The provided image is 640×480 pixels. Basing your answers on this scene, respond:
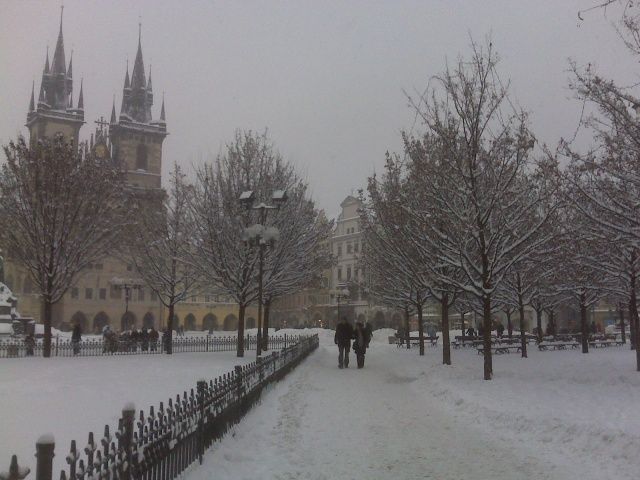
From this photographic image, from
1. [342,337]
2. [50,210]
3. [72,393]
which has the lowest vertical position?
[72,393]

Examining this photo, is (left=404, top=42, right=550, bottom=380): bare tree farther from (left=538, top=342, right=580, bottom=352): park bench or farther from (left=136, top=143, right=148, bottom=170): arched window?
(left=136, top=143, right=148, bottom=170): arched window

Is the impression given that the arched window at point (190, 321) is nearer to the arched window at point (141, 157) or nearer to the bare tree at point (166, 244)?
the arched window at point (141, 157)

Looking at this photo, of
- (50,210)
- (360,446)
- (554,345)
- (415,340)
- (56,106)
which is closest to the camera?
(360,446)

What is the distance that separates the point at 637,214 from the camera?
13500 mm

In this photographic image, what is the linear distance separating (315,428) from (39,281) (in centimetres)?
2042

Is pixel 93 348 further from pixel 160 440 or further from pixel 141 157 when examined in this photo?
pixel 141 157

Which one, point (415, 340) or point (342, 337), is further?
point (415, 340)

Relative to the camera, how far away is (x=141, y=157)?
92.9 metres

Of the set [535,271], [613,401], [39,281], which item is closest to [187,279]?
[39,281]

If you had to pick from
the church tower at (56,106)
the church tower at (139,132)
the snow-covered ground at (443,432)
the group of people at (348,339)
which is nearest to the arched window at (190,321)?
the church tower at (139,132)

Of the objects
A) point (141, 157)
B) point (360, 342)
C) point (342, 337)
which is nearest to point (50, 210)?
point (342, 337)

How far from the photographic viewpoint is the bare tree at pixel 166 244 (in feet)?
99.0

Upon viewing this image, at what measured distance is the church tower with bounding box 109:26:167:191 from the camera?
299 feet

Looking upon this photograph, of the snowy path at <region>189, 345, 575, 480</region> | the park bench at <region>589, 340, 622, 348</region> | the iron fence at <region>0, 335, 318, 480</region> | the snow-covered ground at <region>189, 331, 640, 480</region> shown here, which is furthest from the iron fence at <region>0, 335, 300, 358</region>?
the iron fence at <region>0, 335, 318, 480</region>
